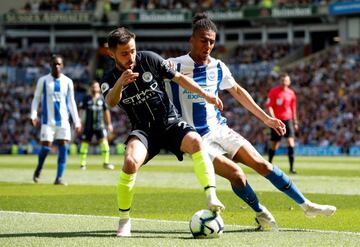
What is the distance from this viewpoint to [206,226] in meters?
8.00

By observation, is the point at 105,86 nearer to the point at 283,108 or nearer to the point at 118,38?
the point at 118,38

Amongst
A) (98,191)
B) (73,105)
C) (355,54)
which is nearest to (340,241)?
(98,191)

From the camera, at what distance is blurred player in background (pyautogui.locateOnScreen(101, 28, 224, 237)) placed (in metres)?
8.30

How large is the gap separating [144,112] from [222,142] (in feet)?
2.83

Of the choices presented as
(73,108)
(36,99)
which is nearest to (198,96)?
(73,108)

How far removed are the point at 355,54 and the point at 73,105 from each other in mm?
33105

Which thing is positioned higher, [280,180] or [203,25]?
[203,25]

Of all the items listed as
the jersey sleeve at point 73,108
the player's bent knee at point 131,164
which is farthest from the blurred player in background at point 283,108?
the player's bent knee at point 131,164

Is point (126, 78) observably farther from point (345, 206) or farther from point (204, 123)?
point (345, 206)

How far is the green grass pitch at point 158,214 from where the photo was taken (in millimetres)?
7902

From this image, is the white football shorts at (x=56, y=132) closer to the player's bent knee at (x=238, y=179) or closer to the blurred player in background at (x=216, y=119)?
the blurred player in background at (x=216, y=119)

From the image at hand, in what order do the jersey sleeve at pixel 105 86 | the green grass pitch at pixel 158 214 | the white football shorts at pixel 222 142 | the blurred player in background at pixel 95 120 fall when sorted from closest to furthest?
the green grass pitch at pixel 158 214, the jersey sleeve at pixel 105 86, the white football shorts at pixel 222 142, the blurred player in background at pixel 95 120

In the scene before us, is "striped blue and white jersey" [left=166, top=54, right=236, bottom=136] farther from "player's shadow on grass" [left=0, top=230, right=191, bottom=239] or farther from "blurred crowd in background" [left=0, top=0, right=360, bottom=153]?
"blurred crowd in background" [left=0, top=0, right=360, bottom=153]

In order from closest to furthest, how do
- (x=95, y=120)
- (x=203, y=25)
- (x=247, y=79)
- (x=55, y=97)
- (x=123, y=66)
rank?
(x=123, y=66), (x=203, y=25), (x=55, y=97), (x=95, y=120), (x=247, y=79)
